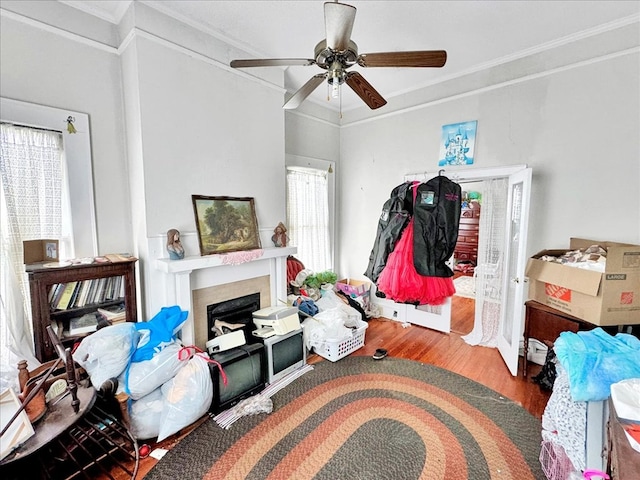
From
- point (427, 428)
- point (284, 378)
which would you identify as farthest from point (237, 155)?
point (427, 428)

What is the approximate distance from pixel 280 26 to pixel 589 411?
2989 millimetres

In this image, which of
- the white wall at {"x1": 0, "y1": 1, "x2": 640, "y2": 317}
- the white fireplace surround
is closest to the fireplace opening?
the white fireplace surround

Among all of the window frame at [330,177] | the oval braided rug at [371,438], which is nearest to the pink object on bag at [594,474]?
the oval braided rug at [371,438]

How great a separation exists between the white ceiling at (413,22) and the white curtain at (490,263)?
3.99 feet

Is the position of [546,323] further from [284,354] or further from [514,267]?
[284,354]

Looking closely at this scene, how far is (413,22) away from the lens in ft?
7.14

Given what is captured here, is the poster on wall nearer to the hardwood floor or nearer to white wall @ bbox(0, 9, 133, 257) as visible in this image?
the hardwood floor

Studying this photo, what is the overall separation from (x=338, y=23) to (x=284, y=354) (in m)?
2.32

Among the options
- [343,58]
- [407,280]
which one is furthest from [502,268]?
[343,58]

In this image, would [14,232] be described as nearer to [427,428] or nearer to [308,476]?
[308,476]

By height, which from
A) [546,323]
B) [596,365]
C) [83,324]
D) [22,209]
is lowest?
[546,323]

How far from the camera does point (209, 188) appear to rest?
2.44 m

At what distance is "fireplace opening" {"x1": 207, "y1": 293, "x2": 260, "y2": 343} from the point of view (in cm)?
245

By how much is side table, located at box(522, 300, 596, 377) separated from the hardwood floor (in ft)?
0.78
